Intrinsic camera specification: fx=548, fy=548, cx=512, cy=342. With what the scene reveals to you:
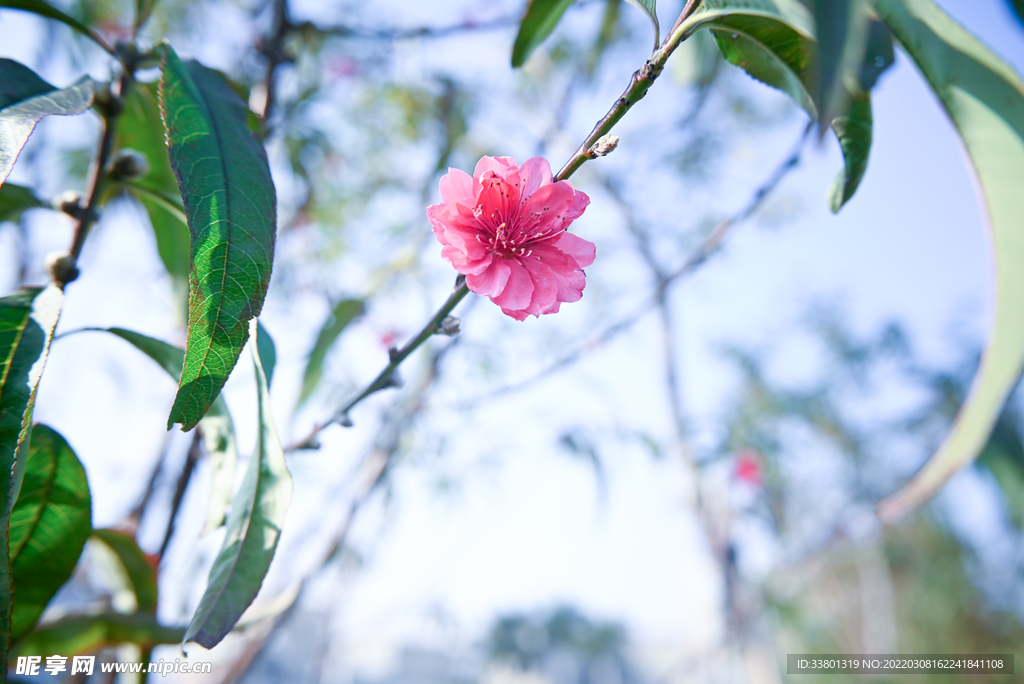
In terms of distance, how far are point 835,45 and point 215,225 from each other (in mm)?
462

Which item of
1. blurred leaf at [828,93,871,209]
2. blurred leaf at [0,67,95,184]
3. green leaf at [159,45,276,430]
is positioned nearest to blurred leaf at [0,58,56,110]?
blurred leaf at [0,67,95,184]

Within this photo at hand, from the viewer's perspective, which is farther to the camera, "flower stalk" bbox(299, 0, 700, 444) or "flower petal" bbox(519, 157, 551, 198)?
"flower petal" bbox(519, 157, 551, 198)

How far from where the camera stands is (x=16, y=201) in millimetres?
772

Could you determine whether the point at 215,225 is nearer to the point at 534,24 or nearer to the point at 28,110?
the point at 28,110

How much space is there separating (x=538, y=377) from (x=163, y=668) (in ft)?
2.38

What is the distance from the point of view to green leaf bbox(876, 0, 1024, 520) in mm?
427

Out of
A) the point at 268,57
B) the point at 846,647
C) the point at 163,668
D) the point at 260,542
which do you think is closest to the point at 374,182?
the point at 268,57

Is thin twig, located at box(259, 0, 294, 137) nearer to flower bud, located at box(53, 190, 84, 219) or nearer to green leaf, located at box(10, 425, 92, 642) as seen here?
flower bud, located at box(53, 190, 84, 219)

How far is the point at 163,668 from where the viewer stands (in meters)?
0.80

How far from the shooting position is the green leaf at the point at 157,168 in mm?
937

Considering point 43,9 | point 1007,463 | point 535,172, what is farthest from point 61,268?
point 1007,463

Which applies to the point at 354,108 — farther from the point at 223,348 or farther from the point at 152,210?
the point at 223,348

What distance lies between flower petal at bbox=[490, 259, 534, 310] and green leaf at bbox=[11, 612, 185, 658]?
61cm

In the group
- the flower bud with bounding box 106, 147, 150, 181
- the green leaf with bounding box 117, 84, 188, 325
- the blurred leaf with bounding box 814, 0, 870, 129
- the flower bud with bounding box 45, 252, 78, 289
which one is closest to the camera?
the blurred leaf with bounding box 814, 0, 870, 129
